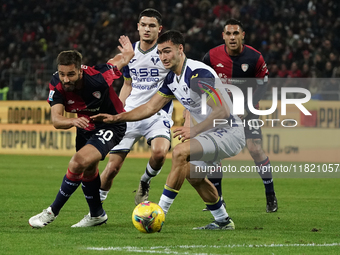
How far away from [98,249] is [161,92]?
2223 mm

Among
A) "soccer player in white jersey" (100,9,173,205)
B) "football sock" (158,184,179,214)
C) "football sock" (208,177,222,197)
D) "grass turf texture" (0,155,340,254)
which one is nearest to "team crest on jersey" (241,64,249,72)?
"soccer player in white jersey" (100,9,173,205)

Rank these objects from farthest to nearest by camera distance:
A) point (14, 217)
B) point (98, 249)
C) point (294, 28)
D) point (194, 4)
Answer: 1. point (194, 4)
2. point (294, 28)
3. point (14, 217)
4. point (98, 249)

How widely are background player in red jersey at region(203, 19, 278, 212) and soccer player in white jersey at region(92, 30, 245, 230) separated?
6.24 ft

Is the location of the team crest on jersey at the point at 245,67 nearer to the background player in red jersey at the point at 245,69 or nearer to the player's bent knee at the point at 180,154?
the background player in red jersey at the point at 245,69

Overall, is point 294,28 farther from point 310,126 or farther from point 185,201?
point 185,201

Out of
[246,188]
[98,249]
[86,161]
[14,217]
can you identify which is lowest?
[246,188]

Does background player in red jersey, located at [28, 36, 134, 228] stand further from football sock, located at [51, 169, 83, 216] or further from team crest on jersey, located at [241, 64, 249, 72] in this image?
team crest on jersey, located at [241, 64, 249, 72]

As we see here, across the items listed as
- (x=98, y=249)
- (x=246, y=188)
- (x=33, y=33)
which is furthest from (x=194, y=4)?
(x=98, y=249)

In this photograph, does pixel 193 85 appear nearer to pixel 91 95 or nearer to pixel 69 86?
pixel 91 95

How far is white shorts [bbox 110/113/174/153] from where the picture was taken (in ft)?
27.2

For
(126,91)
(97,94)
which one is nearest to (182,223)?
(97,94)

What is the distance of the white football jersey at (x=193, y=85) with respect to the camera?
615 centimetres

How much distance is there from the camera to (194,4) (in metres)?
23.0

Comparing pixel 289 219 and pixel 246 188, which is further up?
pixel 289 219
